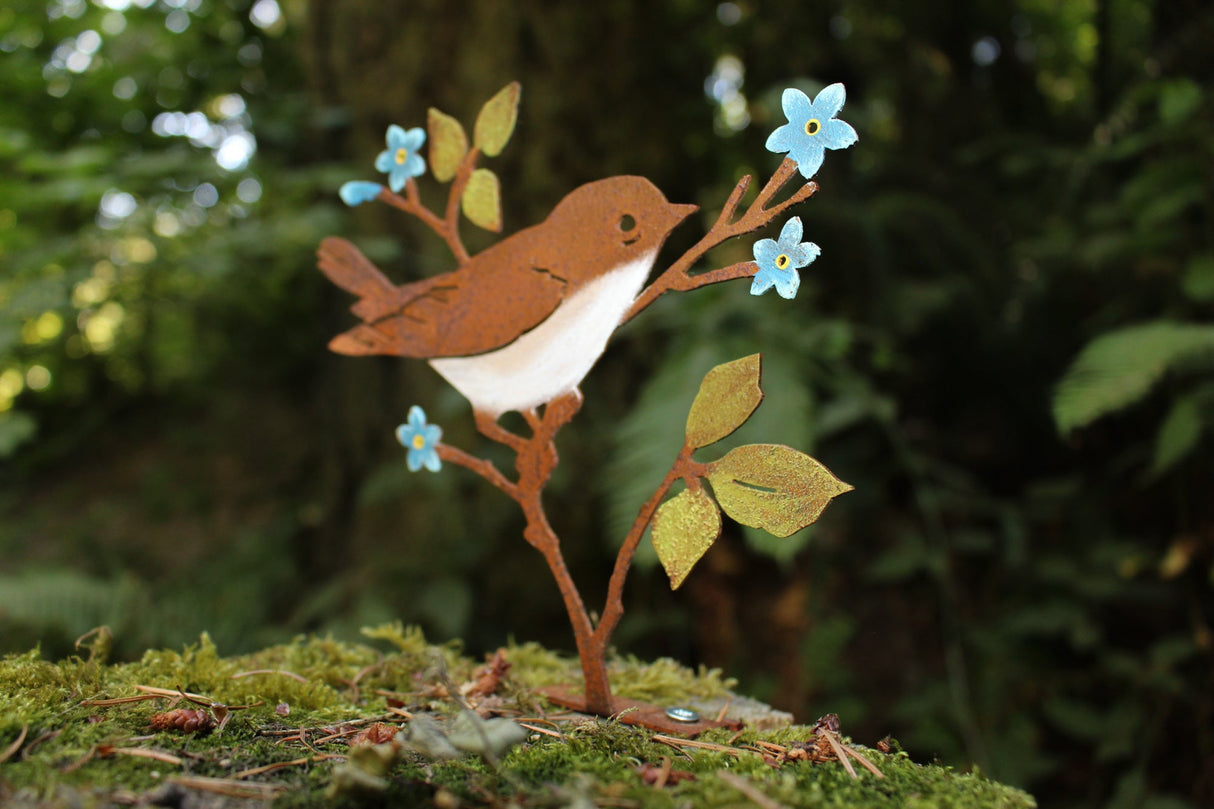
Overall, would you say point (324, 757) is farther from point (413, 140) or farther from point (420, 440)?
point (413, 140)

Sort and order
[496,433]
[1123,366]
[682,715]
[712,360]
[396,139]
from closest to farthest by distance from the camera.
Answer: [682,715]
[496,433]
[396,139]
[1123,366]
[712,360]

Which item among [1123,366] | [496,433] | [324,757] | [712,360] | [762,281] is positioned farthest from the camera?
[712,360]

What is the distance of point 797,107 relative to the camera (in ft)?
3.25

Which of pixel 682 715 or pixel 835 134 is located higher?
pixel 835 134

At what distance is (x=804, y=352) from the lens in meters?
2.24

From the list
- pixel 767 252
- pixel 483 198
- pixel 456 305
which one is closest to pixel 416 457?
pixel 456 305

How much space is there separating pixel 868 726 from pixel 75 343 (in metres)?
3.27

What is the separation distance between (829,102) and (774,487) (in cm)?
46

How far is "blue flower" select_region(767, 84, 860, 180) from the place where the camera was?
0.97 meters

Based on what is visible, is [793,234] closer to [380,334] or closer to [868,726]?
[380,334]

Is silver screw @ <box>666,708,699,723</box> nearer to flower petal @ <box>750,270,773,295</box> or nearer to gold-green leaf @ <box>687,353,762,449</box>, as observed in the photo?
gold-green leaf @ <box>687,353,762,449</box>

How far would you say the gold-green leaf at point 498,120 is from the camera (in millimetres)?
1230

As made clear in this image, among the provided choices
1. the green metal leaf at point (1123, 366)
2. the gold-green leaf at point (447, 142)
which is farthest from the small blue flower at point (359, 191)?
the green metal leaf at point (1123, 366)

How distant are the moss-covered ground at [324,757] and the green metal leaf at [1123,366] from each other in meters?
1.16
